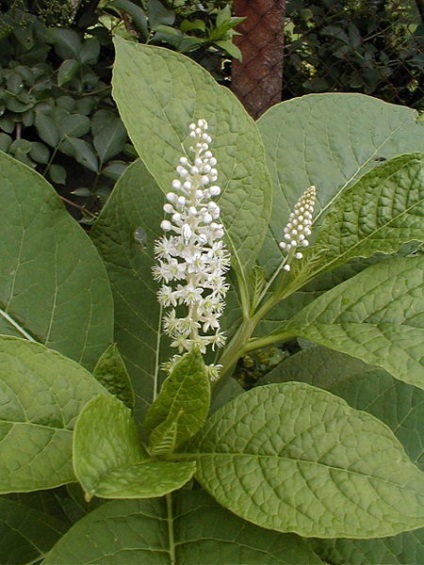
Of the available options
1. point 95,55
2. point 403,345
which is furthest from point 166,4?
point 403,345

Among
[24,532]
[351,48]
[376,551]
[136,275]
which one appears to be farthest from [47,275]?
[351,48]

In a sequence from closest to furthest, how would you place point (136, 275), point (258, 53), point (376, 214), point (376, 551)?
point (376, 551) < point (376, 214) < point (136, 275) < point (258, 53)

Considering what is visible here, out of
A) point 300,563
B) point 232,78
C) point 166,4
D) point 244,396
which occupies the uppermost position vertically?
point 166,4

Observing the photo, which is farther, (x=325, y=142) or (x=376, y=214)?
(x=325, y=142)

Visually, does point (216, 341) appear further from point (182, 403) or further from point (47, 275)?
point (47, 275)

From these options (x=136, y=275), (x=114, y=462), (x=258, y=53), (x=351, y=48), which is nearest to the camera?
(x=114, y=462)

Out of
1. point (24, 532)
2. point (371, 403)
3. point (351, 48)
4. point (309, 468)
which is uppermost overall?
point (351, 48)

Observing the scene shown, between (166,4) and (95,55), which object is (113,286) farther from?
(166,4)
